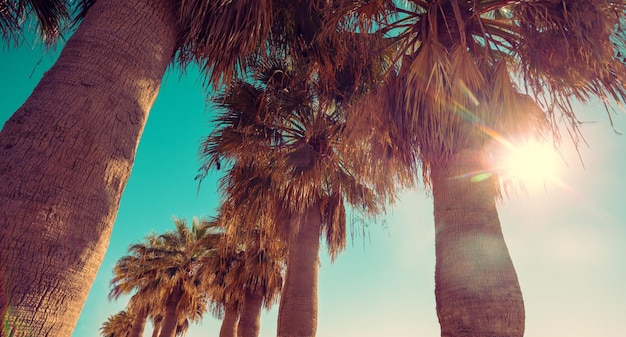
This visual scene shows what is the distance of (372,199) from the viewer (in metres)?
9.18

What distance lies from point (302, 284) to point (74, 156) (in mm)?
6416

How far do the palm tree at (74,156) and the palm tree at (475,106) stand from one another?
2.97m

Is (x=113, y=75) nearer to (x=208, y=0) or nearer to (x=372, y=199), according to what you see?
(x=208, y=0)

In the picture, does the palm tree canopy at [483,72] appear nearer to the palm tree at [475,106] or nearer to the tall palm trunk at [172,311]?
the palm tree at [475,106]

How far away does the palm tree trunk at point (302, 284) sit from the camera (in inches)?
296

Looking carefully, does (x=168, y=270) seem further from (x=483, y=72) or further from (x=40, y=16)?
(x=483, y=72)

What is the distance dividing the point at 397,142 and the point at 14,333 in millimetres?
4450

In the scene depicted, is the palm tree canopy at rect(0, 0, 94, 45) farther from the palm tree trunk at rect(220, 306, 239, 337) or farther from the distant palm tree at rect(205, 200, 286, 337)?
the palm tree trunk at rect(220, 306, 239, 337)

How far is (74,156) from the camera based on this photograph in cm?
220

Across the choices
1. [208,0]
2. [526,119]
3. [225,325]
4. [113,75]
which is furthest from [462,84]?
[225,325]

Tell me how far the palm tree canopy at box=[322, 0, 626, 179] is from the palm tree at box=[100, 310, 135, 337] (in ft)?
132

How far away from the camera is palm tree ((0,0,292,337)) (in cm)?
187

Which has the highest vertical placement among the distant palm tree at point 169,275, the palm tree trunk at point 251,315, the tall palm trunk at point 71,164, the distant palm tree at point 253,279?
the distant palm tree at point 169,275

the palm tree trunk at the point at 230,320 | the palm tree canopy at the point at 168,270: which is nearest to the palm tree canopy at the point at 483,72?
the palm tree trunk at the point at 230,320
